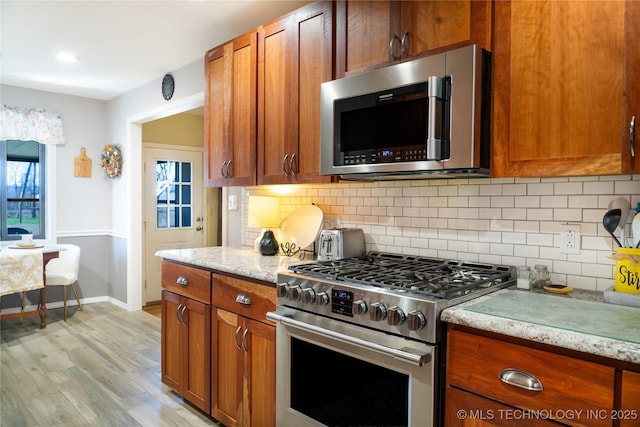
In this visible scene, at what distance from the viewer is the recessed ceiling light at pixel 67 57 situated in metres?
3.60

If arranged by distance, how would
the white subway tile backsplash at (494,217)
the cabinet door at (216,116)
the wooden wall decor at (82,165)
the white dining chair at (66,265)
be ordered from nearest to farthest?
the white subway tile backsplash at (494,217), the cabinet door at (216,116), the white dining chair at (66,265), the wooden wall decor at (82,165)

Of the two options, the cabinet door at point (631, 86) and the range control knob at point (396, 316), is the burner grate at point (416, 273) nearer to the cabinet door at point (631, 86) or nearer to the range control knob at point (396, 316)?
the range control knob at point (396, 316)

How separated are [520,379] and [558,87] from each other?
972 mm

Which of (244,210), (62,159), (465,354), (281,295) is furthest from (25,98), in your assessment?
(465,354)

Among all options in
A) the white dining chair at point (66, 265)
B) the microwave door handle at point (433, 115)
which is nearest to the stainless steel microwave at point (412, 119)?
the microwave door handle at point (433, 115)

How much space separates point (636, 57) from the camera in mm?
→ 1302

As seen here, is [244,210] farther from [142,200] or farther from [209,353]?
[142,200]

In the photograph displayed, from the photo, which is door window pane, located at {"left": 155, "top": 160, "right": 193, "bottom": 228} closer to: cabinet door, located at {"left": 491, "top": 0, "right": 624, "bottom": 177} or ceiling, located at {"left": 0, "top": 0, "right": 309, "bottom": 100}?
ceiling, located at {"left": 0, "top": 0, "right": 309, "bottom": 100}

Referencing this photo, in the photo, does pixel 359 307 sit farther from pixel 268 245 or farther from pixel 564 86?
pixel 268 245

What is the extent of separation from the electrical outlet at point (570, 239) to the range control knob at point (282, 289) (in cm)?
115

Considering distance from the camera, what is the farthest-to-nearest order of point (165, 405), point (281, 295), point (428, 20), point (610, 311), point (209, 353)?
point (165, 405) → point (209, 353) → point (281, 295) → point (428, 20) → point (610, 311)

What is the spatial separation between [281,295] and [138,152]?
3.70 metres

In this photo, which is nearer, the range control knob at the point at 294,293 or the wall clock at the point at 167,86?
the range control knob at the point at 294,293

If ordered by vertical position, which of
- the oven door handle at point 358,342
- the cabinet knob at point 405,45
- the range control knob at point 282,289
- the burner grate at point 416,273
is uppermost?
the cabinet knob at point 405,45
